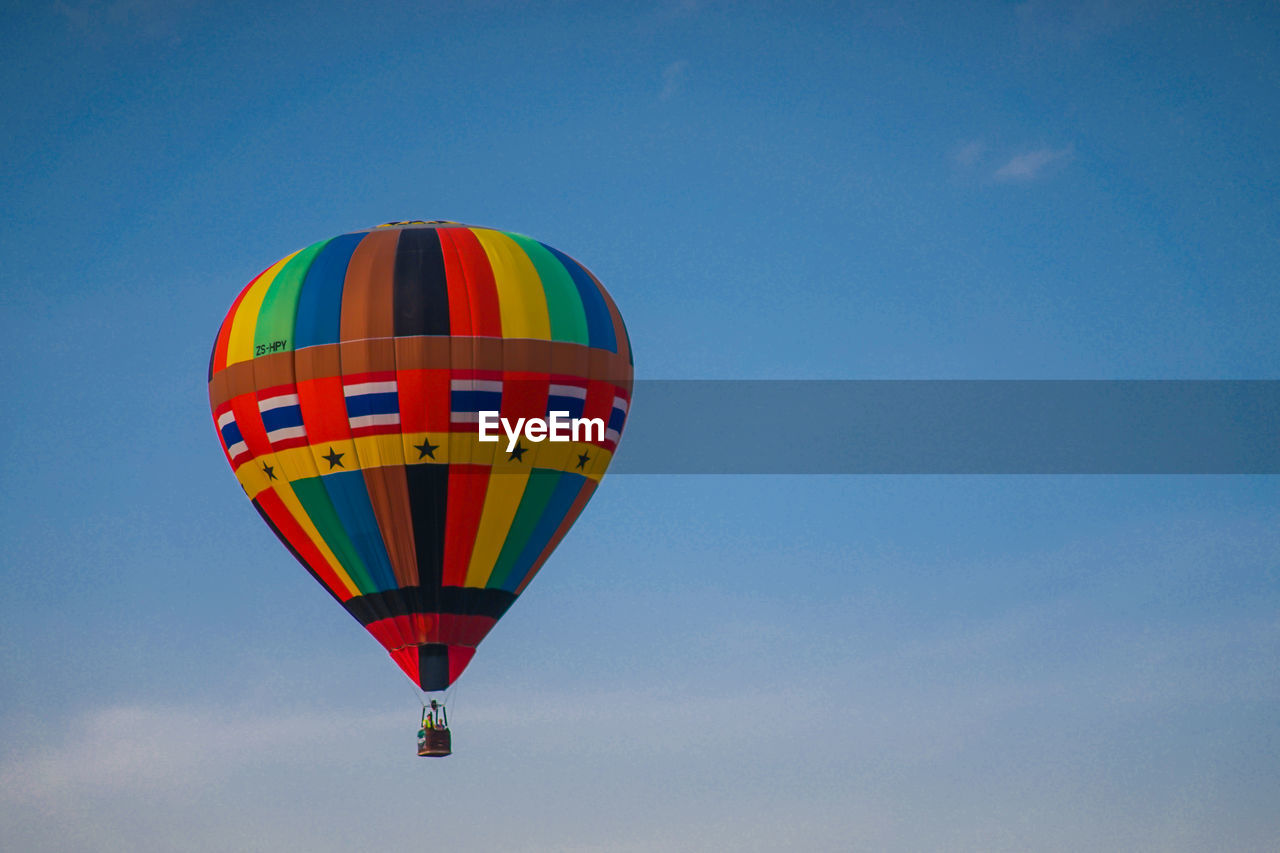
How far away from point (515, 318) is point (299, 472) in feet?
15.0

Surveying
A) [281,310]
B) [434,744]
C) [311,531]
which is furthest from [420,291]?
[434,744]

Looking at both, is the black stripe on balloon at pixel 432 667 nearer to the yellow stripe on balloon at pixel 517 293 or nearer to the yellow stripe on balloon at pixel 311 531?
the yellow stripe on balloon at pixel 311 531

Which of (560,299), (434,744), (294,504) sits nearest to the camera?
(434,744)

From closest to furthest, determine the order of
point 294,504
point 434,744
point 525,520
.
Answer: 1. point 434,744
2. point 294,504
3. point 525,520

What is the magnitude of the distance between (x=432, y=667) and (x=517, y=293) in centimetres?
658

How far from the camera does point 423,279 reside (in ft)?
141

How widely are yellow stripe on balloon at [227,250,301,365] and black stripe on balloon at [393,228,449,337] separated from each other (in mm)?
2432

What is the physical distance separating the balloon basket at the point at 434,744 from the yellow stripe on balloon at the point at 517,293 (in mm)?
6845

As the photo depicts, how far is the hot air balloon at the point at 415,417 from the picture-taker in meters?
42.5

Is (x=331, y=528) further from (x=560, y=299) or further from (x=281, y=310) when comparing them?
(x=560, y=299)

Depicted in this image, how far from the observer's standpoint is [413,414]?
4244 centimetres

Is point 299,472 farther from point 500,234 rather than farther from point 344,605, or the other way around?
point 500,234

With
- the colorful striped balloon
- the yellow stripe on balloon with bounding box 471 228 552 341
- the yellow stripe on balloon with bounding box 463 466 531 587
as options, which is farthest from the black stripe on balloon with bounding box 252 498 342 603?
the yellow stripe on balloon with bounding box 471 228 552 341

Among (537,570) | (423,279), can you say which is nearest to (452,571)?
(537,570)
